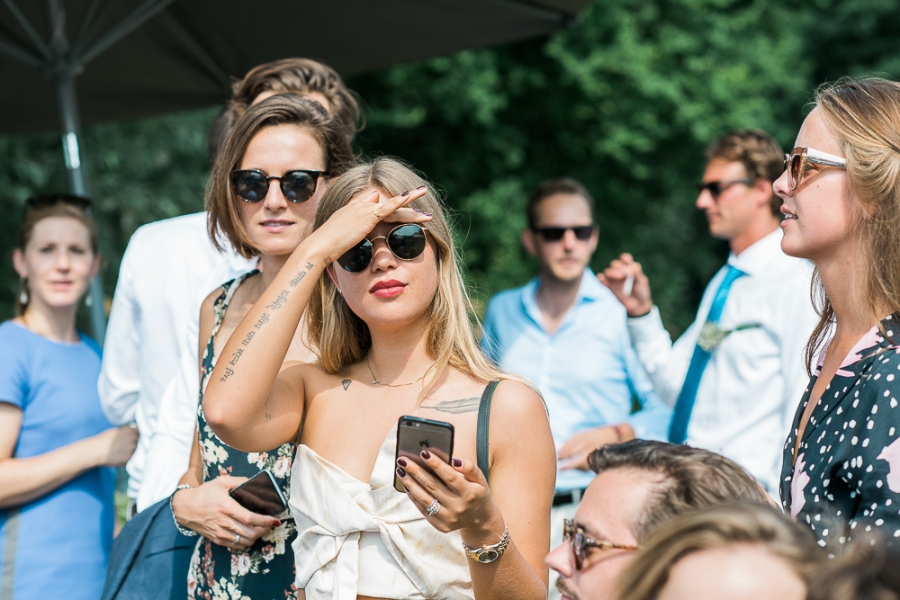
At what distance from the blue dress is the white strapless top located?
162 cm

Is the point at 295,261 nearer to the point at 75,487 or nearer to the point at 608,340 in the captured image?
the point at 75,487

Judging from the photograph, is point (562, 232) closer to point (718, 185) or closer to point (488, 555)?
point (718, 185)

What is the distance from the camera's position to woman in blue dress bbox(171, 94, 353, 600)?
7.75 feet

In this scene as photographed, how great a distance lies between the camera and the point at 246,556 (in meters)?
2.39

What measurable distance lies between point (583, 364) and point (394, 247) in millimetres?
2749

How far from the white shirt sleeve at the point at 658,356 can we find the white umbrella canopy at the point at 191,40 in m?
1.65

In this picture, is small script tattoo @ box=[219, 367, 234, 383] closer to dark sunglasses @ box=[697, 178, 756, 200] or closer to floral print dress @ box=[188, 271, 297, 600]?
floral print dress @ box=[188, 271, 297, 600]

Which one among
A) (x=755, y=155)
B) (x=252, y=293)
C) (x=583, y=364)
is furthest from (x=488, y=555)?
(x=755, y=155)

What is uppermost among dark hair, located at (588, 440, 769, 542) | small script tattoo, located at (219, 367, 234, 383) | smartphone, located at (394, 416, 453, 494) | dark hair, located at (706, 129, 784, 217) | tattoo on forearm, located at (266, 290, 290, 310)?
dark hair, located at (706, 129, 784, 217)

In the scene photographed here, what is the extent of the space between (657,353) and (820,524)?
2.49 metres

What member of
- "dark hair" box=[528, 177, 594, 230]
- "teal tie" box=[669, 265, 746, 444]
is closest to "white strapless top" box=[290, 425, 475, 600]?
"teal tie" box=[669, 265, 746, 444]

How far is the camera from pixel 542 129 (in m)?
15.0

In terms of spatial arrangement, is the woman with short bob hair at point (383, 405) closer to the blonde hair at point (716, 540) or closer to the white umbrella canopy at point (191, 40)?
the blonde hair at point (716, 540)

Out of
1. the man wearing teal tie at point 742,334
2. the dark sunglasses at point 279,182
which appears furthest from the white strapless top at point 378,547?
the man wearing teal tie at point 742,334
